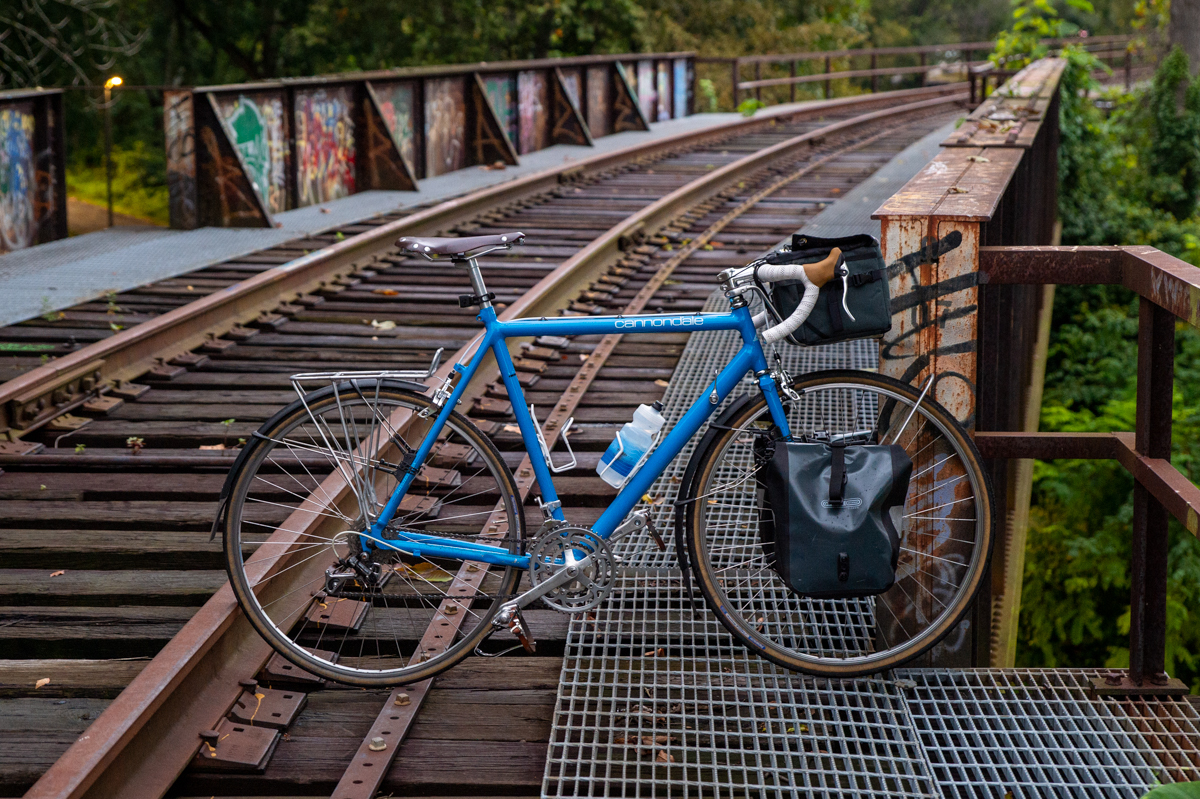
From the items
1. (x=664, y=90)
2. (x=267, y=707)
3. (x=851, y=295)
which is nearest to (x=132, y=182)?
(x=664, y=90)

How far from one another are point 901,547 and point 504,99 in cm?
1349

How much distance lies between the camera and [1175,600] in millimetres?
7906

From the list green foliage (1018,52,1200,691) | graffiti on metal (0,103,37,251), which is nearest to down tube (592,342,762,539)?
green foliage (1018,52,1200,691)

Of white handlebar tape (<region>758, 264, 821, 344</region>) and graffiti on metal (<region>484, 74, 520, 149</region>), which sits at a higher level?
graffiti on metal (<region>484, 74, 520, 149</region>)

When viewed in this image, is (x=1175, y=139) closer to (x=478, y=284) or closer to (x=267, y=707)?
(x=478, y=284)

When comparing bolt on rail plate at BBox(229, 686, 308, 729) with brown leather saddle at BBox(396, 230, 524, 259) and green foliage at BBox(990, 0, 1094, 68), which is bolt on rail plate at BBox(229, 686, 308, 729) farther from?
green foliage at BBox(990, 0, 1094, 68)

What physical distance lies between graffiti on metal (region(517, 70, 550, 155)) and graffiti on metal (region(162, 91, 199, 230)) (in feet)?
22.7

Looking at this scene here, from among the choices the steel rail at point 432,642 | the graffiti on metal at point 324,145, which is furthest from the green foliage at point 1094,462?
the graffiti on metal at point 324,145

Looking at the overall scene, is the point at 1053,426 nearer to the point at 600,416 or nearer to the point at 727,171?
the point at 727,171

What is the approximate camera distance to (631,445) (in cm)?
327

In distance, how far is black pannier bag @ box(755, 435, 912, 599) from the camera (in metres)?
3.11

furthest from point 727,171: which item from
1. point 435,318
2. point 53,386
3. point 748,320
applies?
point 748,320

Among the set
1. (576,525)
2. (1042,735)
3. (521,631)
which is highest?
(576,525)

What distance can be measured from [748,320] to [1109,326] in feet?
33.0
